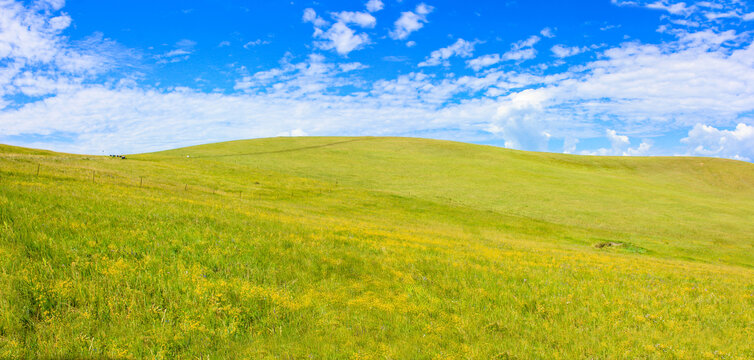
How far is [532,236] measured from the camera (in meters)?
29.7

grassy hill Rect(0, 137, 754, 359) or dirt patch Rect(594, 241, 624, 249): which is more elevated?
grassy hill Rect(0, 137, 754, 359)

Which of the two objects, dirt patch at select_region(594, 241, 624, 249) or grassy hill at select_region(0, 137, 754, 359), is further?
dirt patch at select_region(594, 241, 624, 249)

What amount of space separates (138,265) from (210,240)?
2282 mm

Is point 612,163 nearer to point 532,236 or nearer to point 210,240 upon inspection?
point 532,236

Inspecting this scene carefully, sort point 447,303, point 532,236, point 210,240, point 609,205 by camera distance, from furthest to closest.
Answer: point 609,205
point 532,236
point 210,240
point 447,303

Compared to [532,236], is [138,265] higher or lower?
higher

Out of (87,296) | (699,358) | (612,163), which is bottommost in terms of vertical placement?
(699,358)

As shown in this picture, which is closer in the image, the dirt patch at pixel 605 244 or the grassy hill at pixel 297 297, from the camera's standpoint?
the grassy hill at pixel 297 297

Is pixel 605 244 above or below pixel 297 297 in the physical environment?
below

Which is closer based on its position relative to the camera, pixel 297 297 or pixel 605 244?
pixel 297 297

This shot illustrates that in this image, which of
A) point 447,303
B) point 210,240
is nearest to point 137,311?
point 210,240

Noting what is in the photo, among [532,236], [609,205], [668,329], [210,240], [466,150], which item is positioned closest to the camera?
[668,329]

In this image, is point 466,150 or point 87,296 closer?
point 87,296

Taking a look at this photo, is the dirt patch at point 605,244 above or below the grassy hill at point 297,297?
below
